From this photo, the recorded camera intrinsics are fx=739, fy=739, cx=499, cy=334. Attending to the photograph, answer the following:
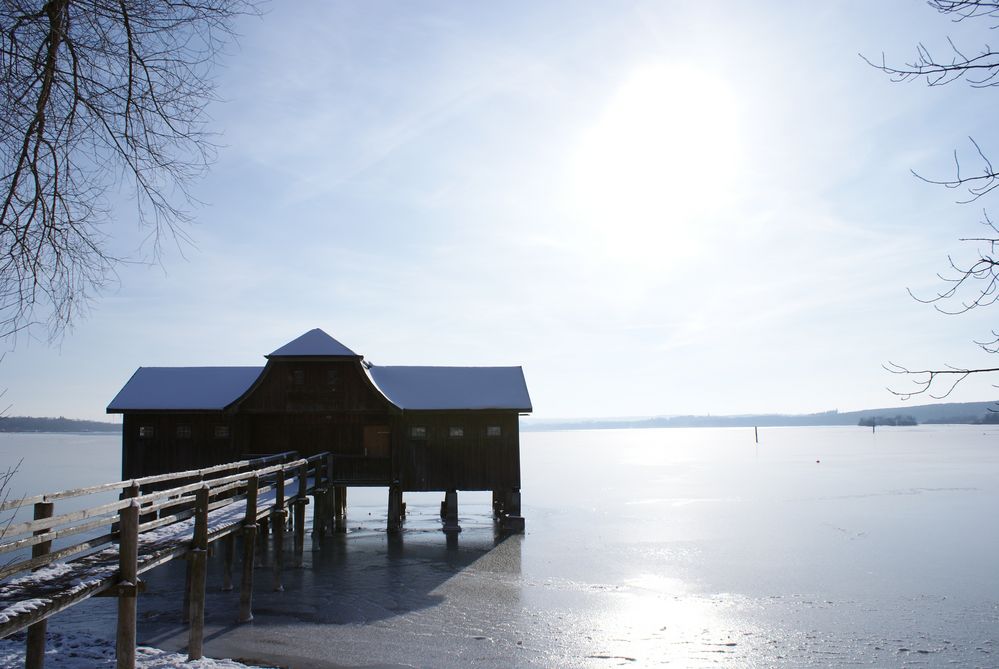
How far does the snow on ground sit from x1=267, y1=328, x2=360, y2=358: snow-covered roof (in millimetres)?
13141

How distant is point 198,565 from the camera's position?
39.2 ft

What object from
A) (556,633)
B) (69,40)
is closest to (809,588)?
(556,633)

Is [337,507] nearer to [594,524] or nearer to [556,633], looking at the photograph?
[594,524]

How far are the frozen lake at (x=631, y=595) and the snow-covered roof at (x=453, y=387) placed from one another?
16.3 ft

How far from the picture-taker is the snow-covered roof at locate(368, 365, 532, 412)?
27.5 metres

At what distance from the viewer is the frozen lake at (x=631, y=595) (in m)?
13.7

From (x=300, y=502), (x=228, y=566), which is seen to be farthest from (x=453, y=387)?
(x=228, y=566)

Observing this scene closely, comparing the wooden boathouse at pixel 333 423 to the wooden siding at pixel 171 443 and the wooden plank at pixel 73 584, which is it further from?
the wooden plank at pixel 73 584

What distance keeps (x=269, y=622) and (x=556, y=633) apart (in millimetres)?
5812

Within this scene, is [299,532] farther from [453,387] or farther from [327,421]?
[453,387]

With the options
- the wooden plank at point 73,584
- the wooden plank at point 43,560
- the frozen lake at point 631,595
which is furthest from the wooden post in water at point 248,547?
the wooden plank at point 43,560

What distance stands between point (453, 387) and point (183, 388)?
33.1 ft

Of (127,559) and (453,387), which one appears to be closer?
(127,559)

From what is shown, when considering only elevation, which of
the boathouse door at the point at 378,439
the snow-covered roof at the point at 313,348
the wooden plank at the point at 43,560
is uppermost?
the snow-covered roof at the point at 313,348
